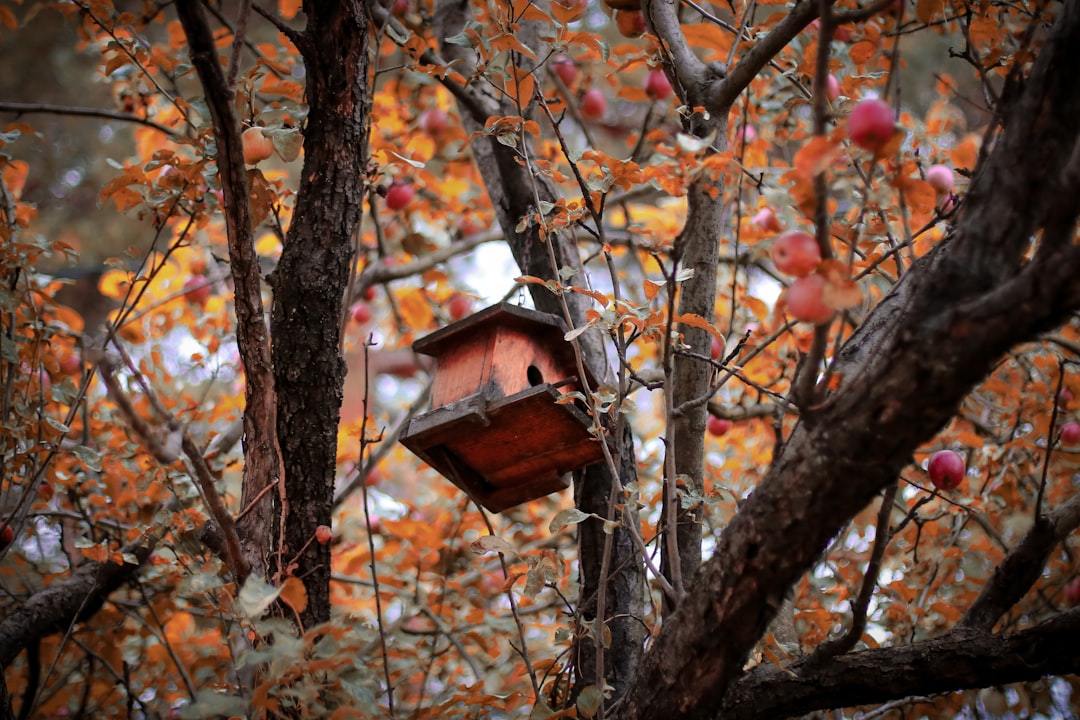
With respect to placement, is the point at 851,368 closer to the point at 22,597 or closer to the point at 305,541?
the point at 305,541

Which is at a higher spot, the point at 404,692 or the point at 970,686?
the point at 404,692

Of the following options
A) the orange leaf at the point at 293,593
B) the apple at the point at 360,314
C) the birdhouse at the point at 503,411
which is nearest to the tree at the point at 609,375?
the orange leaf at the point at 293,593

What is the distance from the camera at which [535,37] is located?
2.72m

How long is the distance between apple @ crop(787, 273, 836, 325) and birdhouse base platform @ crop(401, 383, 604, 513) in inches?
29.9

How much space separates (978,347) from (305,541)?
1.39 meters

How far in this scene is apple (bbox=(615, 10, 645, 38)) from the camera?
2.39 m

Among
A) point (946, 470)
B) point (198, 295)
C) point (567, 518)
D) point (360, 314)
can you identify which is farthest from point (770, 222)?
point (198, 295)

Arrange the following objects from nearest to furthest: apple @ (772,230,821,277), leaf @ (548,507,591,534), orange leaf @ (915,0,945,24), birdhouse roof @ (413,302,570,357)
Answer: apple @ (772,230,821,277) < leaf @ (548,507,591,534) < orange leaf @ (915,0,945,24) < birdhouse roof @ (413,302,570,357)

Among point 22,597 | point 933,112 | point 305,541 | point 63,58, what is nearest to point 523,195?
point 305,541

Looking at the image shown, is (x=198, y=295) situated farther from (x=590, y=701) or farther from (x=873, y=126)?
(x=873, y=126)

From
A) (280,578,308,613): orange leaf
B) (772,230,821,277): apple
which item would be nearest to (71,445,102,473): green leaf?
(280,578,308,613): orange leaf

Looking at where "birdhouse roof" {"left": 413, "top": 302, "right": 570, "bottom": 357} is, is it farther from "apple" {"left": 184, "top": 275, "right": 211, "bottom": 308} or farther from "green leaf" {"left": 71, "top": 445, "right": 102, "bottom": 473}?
"apple" {"left": 184, "top": 275, "right": 211, "bottom": 308}

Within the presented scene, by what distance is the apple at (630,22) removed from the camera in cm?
239

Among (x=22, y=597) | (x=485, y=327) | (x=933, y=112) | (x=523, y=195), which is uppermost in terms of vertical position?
(x=933, y=112)
